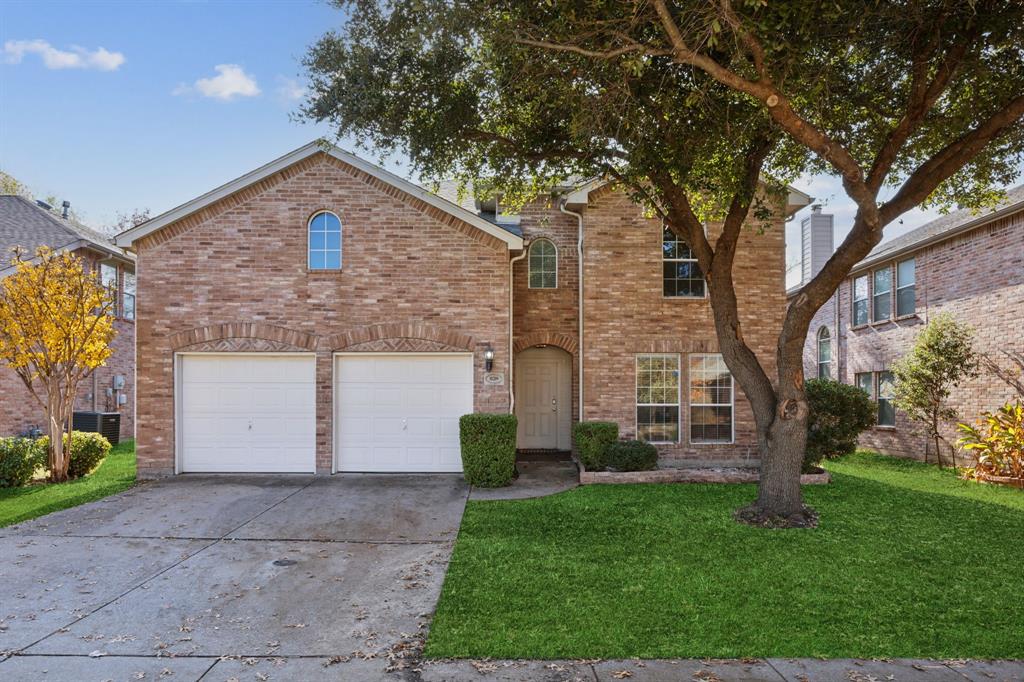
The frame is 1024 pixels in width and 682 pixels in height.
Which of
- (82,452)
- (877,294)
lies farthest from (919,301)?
(82,452)

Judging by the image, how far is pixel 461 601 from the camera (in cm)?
544

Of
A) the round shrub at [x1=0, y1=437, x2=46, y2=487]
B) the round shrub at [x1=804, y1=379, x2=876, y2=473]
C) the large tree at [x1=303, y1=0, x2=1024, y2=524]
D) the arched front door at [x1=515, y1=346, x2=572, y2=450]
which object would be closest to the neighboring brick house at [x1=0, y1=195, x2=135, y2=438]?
the round shrub at [x1=0, y1=437, x2=46, y2=487]

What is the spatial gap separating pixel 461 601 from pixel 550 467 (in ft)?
22.9

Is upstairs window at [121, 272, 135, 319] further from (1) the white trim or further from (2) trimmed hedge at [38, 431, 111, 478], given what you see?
(1) the white trim

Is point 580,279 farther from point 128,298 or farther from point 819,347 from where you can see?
point 128,298

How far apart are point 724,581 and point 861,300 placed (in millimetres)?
14753

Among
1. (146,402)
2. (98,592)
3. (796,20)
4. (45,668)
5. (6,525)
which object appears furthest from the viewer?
(146,402)

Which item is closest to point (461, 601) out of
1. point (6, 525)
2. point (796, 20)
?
point (6, 525)

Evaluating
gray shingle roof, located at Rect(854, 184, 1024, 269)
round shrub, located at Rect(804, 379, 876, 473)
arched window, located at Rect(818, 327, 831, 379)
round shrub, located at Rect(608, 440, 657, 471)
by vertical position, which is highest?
gray shingle roof, located at Rect(854, 184, 1024, 269)

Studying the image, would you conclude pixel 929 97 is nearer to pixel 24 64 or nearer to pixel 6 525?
pixel 6 525

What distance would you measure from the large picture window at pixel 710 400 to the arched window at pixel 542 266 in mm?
3455

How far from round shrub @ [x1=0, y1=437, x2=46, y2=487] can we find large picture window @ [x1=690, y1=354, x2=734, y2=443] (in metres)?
12.2

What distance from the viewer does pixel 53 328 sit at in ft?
35.4

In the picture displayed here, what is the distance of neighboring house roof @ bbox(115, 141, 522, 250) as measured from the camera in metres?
11.1
